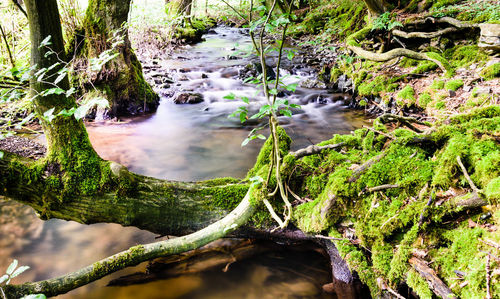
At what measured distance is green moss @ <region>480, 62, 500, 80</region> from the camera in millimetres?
5094

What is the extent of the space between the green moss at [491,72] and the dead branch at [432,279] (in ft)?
15.8

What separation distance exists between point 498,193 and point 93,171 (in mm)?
3288

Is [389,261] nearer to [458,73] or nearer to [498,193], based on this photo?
[498,193]

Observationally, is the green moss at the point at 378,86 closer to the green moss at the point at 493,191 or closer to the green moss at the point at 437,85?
the green moss at the point at 437,85

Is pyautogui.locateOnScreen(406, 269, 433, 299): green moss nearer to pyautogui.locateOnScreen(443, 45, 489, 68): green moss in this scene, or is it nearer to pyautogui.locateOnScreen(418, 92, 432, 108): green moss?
pyautogui.locateOnScreen(418, 92, 432, 108): green moss

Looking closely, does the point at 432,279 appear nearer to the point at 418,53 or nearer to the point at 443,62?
the point at 443,62

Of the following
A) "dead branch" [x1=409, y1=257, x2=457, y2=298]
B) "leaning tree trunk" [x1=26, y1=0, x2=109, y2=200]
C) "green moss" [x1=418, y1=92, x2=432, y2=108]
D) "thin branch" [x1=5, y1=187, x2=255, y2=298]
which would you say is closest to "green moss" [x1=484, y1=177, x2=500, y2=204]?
"dead branch" [x1=409, y1=257, x2=457, y2=298]

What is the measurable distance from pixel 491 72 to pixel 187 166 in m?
5.78

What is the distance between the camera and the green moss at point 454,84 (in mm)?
5519

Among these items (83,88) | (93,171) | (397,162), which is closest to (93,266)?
(93,171)

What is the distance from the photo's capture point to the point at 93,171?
2963 mm

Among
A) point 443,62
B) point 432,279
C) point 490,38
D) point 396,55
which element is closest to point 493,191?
point 432,279

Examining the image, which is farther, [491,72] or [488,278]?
[491,72]

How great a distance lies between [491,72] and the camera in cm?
516
